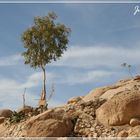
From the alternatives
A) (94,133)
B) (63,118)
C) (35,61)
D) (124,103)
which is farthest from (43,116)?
(35,61)

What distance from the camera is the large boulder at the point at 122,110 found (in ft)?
60.2

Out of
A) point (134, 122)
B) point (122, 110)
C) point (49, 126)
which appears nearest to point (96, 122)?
point (122, 110)

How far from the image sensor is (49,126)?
17719 mm

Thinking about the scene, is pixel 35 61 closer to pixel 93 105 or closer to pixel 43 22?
pixel 43 22

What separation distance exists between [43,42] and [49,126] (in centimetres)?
1579

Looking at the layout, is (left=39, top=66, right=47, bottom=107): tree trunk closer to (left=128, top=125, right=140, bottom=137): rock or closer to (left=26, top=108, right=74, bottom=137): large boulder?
(left=26, top=108, right=74, bottom=137): large boulder

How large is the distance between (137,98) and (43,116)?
14.1ft

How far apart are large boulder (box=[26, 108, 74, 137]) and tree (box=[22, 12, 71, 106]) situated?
13.6 meters

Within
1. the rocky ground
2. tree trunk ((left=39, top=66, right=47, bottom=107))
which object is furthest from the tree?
the rocky ground

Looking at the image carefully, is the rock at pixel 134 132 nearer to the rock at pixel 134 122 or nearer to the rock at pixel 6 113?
the rock at pixel 134 122

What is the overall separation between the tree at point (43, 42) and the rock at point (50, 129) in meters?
14.2

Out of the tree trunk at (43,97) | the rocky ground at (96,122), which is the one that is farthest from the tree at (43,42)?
the rocky ground at (96,122)

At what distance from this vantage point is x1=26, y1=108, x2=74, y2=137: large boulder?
17612 millimetres

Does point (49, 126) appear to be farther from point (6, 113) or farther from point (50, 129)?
point (6, 113)
